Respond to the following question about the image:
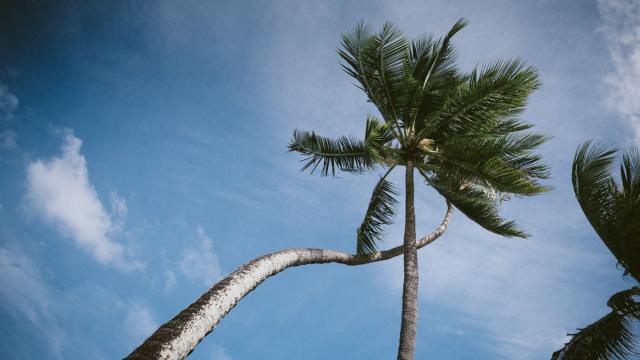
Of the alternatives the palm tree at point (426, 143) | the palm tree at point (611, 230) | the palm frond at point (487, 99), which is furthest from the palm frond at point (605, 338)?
the palm frond at point (487, 99)

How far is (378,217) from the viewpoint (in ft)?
27.4

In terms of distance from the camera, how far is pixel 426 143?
8.06 meters

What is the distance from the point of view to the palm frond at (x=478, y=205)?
23.8ft

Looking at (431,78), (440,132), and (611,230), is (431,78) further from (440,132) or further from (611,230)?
(611,230)

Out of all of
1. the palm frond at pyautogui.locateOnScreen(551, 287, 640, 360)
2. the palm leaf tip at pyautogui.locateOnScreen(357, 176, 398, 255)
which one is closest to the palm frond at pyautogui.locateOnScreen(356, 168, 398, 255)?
the palm leaf tip at pyautogui.locateOnScreen(357, 176, 398, 255)

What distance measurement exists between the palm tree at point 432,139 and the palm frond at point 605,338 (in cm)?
201

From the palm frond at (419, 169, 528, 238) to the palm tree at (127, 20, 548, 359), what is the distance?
2 cm

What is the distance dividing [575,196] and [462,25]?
4255 mm

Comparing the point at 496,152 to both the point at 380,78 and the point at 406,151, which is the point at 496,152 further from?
the point at 380,78

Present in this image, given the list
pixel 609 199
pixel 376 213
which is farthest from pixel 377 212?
pixel 609 199

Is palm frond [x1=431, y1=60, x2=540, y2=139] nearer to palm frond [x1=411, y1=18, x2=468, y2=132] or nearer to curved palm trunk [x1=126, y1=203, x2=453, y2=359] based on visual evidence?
palm frond [x1=411, y1=18, x2=468, y2=132]

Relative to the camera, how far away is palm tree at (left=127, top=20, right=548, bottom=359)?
259 inches

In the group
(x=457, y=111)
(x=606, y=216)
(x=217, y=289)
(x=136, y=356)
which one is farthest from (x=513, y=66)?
(x=136, y=356)

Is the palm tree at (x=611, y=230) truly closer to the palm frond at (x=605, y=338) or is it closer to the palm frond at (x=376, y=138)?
the palm frond at (x=605, y=338)
